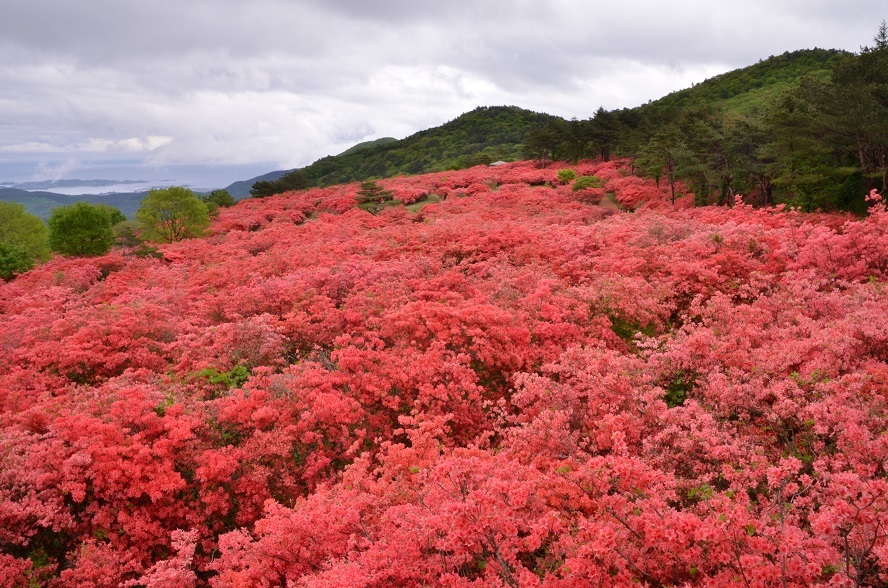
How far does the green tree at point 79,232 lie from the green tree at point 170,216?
240 inches

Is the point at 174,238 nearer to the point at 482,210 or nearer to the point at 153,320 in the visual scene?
the point at 482,210

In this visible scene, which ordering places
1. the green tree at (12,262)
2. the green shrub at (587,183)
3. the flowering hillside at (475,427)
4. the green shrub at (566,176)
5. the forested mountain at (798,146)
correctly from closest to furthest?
the flowering hillside at (475,427) → the forested mountain at (798,146) → the green tree at (12,262) → the green shrub at (587,183) → the green shrub at (566,176)

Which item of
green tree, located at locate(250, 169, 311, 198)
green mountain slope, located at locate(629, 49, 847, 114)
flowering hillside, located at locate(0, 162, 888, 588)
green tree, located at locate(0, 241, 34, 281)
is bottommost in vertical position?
flowering hillside, located at locate(0, 162, 888, 588)

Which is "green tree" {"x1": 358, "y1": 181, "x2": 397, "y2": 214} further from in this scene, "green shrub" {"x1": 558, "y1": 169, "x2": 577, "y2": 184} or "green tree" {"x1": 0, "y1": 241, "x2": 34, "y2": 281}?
"green tree" {"x1": 0, "y1": 241, "x2": 34, "y2": 281}

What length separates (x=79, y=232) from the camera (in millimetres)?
30781

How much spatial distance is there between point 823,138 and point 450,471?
26573 mm

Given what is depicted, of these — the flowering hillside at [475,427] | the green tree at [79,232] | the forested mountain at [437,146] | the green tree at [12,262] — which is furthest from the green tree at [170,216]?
the forested mountain at [437,146]

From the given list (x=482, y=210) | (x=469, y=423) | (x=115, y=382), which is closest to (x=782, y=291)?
(x=469, y=423)

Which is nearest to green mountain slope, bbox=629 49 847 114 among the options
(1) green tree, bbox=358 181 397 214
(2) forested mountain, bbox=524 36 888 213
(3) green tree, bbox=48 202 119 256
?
(2) forested mountain, bbox=524 36 888 213

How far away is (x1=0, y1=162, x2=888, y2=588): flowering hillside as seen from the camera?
4.77 metres

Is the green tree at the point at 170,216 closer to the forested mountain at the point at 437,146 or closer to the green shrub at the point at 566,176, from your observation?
the green shrub at the point at 566,176

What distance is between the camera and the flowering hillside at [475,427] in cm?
477

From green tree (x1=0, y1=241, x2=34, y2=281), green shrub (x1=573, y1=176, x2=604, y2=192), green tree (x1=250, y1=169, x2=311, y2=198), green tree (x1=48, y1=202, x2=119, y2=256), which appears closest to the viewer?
green tree (x1=0, y1=241, x2=34, y2=281)

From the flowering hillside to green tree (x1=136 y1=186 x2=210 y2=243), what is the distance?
23.9 meters
